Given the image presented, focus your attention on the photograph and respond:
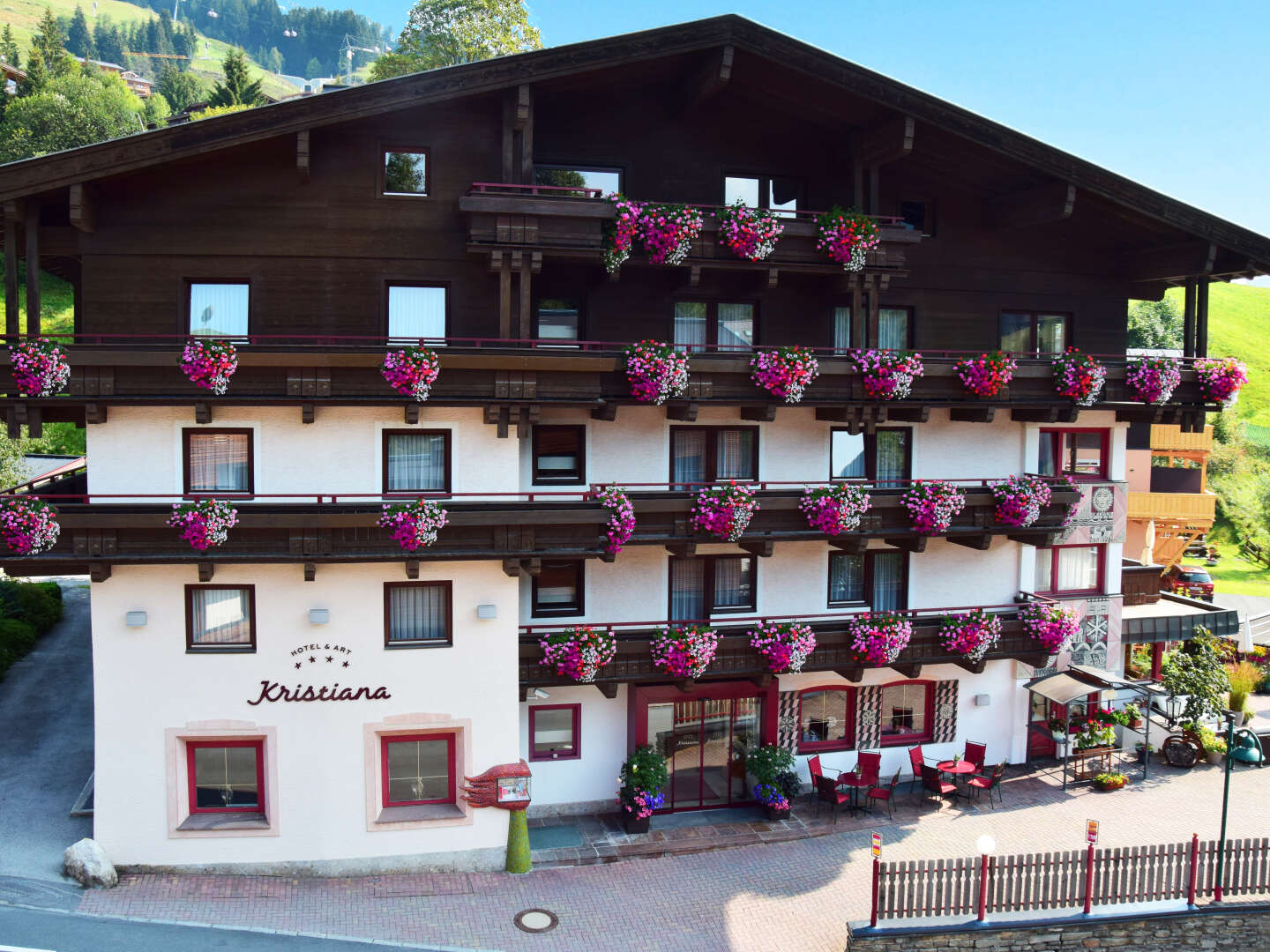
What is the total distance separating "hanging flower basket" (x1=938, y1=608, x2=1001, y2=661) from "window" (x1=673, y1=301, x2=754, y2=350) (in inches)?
304

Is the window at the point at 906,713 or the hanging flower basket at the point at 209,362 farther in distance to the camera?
the window at the point at 906,713

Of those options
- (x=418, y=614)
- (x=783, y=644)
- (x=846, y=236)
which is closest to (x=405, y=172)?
(x=418, y=614)

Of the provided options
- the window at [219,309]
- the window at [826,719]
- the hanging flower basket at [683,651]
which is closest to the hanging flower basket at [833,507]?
the hanging flower basket at [683,651]

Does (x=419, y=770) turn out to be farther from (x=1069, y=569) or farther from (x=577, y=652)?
(x=1069, y=569)

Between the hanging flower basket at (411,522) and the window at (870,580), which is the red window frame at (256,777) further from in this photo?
the window at (870,580)

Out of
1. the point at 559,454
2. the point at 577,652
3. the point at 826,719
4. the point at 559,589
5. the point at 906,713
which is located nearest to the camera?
the point at 577,652

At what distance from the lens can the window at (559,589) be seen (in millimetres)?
21406

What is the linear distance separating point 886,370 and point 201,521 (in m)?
13.6

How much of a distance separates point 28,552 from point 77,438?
4909 cm

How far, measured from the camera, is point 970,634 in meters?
22.3

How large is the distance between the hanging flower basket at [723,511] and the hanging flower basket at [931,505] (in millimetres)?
3725

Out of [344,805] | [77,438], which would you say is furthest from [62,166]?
[77,438]

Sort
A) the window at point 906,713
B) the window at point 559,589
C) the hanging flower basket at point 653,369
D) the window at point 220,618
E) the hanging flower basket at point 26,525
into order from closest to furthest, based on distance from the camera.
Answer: the hanging flower basket at point 26,525 < the window at point 220,618 < the hanging flower basket at point 653,369 < the window at point 559,589 < the window at point 906,713

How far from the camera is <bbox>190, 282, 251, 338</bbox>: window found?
19.5m
